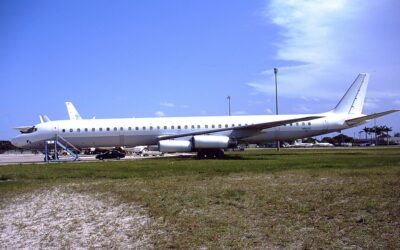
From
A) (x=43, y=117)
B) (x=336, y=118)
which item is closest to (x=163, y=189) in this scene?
(x=336, y=118)

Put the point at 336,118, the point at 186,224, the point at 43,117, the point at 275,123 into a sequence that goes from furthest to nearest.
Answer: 1. the point at 43,117
2. the point at 336,118
3. the point at 275,123
4. the point at 186,224

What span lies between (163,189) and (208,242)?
5.22 meters

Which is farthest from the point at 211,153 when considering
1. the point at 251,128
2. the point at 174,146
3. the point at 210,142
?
the point at 251,128

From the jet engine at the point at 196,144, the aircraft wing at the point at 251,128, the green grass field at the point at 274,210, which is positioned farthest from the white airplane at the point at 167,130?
the green grass field at the point at 274,210

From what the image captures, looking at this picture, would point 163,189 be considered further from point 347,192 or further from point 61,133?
point 61,133

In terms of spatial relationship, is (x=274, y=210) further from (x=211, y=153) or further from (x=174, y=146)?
(x=211, y=153)

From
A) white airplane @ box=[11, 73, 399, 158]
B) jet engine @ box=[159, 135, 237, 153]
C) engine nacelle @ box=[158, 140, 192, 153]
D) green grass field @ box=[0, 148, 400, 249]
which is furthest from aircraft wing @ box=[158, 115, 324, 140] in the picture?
green grass field @ box=[0, 148, 400, 249]

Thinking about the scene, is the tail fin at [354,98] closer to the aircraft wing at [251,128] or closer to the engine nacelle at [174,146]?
the aircraft wing at [251,128]

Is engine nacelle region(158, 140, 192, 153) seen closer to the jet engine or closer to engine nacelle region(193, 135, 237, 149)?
the jet engine

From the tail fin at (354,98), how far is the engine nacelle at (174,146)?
13751 mm

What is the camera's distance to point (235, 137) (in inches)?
1307

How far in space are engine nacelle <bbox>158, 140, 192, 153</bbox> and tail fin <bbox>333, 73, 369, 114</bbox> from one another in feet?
45.1

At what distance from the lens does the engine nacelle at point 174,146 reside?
3041 cm

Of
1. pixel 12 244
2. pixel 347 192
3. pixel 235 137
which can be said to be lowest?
pixel 12 244
